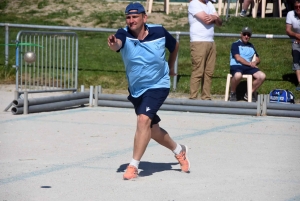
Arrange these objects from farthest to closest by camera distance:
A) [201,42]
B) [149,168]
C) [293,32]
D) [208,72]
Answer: [293,32]
[208,72]
[201,42]
[149,168]

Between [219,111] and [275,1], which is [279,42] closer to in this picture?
[275,1]

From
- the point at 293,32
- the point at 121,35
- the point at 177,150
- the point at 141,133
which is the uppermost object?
the point at 121,35

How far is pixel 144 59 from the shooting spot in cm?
718

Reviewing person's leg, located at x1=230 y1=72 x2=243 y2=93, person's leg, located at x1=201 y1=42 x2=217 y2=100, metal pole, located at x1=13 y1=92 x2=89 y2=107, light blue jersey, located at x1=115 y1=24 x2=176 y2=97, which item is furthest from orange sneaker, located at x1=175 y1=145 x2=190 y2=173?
person's leg, located at x1=230 y1=72 x2=243 y2=93

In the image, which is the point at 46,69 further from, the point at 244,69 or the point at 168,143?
the point at 168,143

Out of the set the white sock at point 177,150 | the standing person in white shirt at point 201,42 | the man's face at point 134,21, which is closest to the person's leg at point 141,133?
the white sock at point 177,150

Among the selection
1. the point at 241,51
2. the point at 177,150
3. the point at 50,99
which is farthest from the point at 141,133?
the point at 241,51

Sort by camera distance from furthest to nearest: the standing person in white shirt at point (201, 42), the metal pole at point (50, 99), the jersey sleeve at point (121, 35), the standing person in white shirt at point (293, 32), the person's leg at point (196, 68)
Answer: the standing person in white shirt at point (293, 32) < the person's leg at point (196, 68) < the standing person in white shirt at point (201, 42) < the metal pole at point (50, 99) < the jersey sleeve at point (121, 35)

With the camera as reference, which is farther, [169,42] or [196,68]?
[196,68]

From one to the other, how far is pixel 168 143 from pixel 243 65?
→ 6836 millimetres

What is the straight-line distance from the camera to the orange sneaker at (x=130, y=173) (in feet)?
23.0

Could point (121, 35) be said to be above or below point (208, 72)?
above

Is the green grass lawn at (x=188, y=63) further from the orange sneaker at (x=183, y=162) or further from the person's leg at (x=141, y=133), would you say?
the person's leg at (x=141, y=133)

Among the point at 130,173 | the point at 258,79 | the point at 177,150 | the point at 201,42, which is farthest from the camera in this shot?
the point at 258,79
